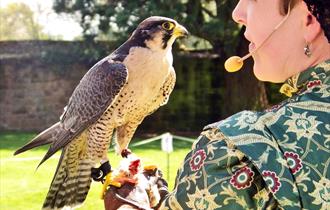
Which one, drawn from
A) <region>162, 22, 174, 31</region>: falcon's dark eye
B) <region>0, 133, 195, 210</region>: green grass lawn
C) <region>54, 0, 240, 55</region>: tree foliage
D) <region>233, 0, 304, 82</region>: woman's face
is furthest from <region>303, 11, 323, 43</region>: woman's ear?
<region>54, 0, 240, 55</region>: tree foliage

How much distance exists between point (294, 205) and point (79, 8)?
12.4 meters

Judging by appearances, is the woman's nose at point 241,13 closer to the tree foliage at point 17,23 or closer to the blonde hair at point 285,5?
the blonde hair at point 285,5

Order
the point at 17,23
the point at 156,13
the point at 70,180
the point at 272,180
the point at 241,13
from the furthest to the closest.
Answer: the point at 17,23 → the point at 156,13 → the point at 70,180 → the point at 241,13 → the point at 272,180

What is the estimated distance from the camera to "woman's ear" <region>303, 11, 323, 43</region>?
3.62 ft

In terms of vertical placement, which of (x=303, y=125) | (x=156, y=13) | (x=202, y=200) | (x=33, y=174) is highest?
(x=303, y=125)

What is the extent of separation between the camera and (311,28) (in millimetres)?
1113

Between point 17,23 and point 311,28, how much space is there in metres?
27.8

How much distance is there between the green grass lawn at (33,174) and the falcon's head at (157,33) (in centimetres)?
162

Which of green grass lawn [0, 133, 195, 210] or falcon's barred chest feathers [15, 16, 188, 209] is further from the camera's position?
green grass lawn [0, 133, 195, 210]

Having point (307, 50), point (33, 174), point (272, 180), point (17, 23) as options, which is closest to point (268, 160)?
point (272, 180)

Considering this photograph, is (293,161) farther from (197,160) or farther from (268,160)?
(197,160)

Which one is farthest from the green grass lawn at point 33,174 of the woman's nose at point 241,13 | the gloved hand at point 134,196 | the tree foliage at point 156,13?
the woman's nose at point 241,13

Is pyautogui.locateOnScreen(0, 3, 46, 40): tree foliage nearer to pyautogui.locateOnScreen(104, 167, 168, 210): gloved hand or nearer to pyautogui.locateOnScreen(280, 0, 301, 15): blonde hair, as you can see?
pyautogui.locateOnScreen(104, 167, 168, 210): gloved hand

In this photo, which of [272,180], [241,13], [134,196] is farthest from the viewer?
[134,196]
